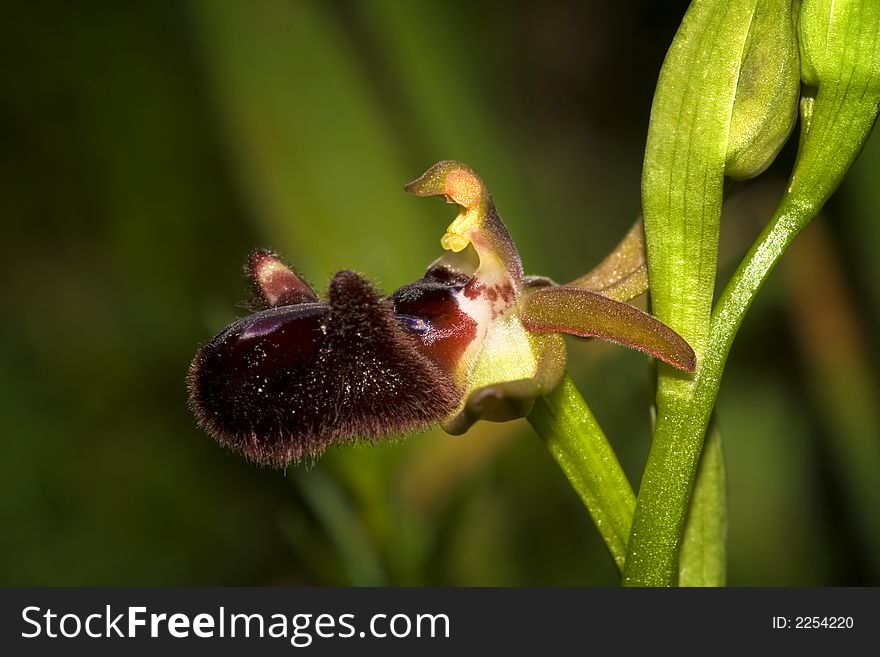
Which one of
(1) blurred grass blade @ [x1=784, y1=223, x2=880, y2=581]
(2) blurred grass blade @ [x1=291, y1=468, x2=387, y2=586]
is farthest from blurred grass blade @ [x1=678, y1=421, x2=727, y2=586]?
(1) blurred grass blade @ [x1=784, y1=223, x2=880, y2=581]

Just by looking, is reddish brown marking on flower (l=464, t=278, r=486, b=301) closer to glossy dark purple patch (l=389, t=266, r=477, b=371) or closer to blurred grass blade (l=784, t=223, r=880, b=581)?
glossy dark purple patch (l=389, t=266, r=477, b=371)

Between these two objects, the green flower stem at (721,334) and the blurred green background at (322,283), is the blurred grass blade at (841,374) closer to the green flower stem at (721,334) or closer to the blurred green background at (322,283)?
the blurred green background at (322,283)

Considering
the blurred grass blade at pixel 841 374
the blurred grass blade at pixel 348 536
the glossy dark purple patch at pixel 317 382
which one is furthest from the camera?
the blurred grass blade at pixel 841 374

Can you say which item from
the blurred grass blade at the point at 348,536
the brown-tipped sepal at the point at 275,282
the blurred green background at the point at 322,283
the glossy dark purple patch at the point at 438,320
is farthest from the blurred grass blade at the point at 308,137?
the glossy dark purple patch at the point at 438,320

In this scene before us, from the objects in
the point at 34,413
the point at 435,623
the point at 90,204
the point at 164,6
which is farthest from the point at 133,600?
the point at 164,6

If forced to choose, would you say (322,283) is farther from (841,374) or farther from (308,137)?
(841,374)

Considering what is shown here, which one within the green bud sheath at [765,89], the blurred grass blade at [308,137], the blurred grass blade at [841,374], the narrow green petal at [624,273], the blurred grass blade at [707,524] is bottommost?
the blurred grass blade at [707,524]

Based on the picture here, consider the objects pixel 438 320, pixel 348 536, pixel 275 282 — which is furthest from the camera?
pixel 348 536

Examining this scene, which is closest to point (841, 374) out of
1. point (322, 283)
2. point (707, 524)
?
point (707, 524)
